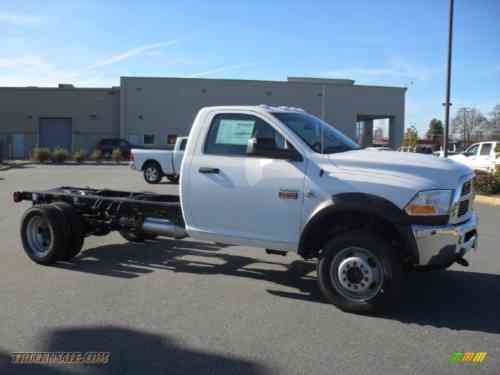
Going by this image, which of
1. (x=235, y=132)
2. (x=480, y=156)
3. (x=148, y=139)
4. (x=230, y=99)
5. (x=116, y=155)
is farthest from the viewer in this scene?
(x=230, y=99)

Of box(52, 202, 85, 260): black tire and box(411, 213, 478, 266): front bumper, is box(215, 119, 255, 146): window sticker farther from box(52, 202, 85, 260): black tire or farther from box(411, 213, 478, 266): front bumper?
box(52, 202, 85, 260): black tire

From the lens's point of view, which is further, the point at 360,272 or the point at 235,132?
the point at 235,132

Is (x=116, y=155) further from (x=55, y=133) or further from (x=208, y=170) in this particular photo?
(x=208, y=170)

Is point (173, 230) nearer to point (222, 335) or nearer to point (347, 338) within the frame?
point (222, 335)

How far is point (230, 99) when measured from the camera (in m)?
48.6

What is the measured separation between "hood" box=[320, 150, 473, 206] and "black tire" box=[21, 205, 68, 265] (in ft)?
12.5

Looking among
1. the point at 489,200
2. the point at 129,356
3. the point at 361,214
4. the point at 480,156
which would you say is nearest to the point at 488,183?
the point at 489,200

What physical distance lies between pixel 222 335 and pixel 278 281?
2009 millimetres

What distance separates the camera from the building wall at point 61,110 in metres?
49.0

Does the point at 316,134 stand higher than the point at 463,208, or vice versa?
the point at 316,134

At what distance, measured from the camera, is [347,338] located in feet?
15.8

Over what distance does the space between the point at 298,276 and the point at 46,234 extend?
11.9 ft

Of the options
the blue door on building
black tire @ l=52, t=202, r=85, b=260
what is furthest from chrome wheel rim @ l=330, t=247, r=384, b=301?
the blue door on building

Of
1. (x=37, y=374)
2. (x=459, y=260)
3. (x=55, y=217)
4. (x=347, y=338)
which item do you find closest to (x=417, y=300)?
(x=459, y=260)
